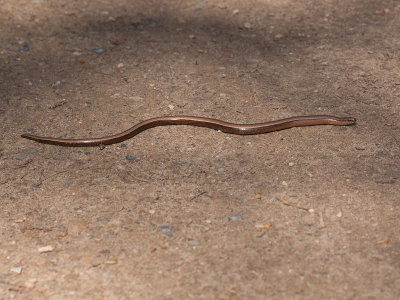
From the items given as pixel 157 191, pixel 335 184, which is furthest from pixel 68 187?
pixel 335 184

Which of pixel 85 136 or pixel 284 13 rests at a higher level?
pixel 284 13

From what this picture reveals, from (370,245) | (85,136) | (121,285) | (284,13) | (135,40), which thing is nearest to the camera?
(121,285)

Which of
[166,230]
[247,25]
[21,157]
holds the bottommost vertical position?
[21,157]

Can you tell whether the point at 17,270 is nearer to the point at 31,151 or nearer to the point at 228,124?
the point at 31,151

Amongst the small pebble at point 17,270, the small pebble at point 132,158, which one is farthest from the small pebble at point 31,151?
the small pebble at point 17,270

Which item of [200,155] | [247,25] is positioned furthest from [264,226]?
[247,25]

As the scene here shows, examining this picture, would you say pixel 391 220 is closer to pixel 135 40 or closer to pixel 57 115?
pixel 57 115

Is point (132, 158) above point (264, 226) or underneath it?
underneath

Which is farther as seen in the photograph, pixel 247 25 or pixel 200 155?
pixel 247 25

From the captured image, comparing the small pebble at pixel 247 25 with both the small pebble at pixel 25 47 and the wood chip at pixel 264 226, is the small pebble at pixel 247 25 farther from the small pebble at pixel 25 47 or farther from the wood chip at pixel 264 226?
the wood chip at pixel 264 226

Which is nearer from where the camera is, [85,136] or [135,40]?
[85,136]
